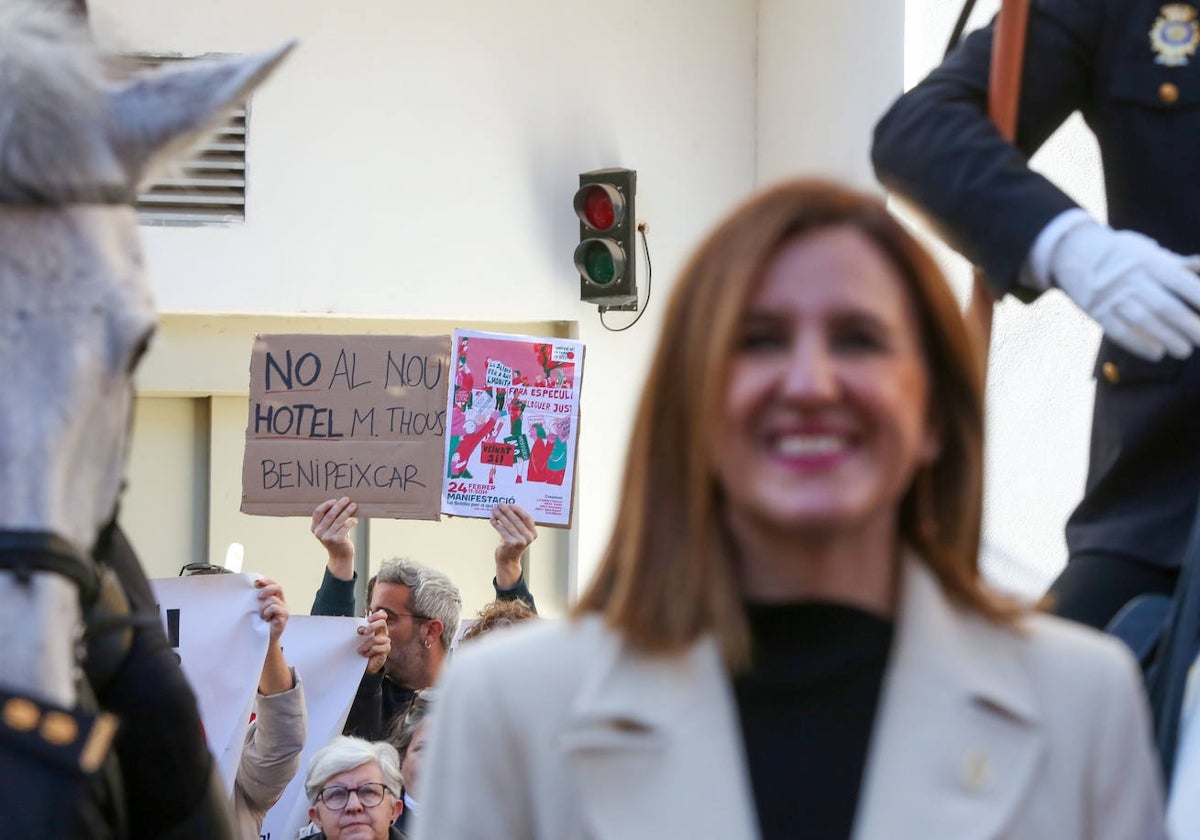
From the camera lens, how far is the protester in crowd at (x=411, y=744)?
5176 millimetres

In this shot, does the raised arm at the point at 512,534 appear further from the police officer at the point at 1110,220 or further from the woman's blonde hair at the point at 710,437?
the woman's blonde hair at the point at 710,437

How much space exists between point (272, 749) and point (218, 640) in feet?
1.21

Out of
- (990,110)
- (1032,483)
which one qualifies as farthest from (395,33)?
(990,110)

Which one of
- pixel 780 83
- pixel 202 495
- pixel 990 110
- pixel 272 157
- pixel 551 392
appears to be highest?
pixel 780 83

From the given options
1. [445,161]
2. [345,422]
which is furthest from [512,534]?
[445,161]

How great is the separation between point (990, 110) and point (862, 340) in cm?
98

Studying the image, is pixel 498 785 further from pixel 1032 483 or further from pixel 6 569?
pixel 1032 483

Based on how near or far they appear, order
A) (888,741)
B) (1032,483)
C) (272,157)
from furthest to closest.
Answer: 1. (272,157)
2. (1032,483)
3. (888,741)

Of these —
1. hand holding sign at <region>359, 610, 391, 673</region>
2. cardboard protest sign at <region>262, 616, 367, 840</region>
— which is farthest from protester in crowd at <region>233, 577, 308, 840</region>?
hand holding sign at <region>359, 610, 391, 673</region>

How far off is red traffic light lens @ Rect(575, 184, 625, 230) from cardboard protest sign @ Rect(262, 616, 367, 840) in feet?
12.8

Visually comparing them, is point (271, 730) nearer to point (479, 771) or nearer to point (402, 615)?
point (402, 615)

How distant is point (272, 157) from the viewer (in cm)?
929

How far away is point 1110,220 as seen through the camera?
8.95 ft

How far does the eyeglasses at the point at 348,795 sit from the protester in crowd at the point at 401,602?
105cm
